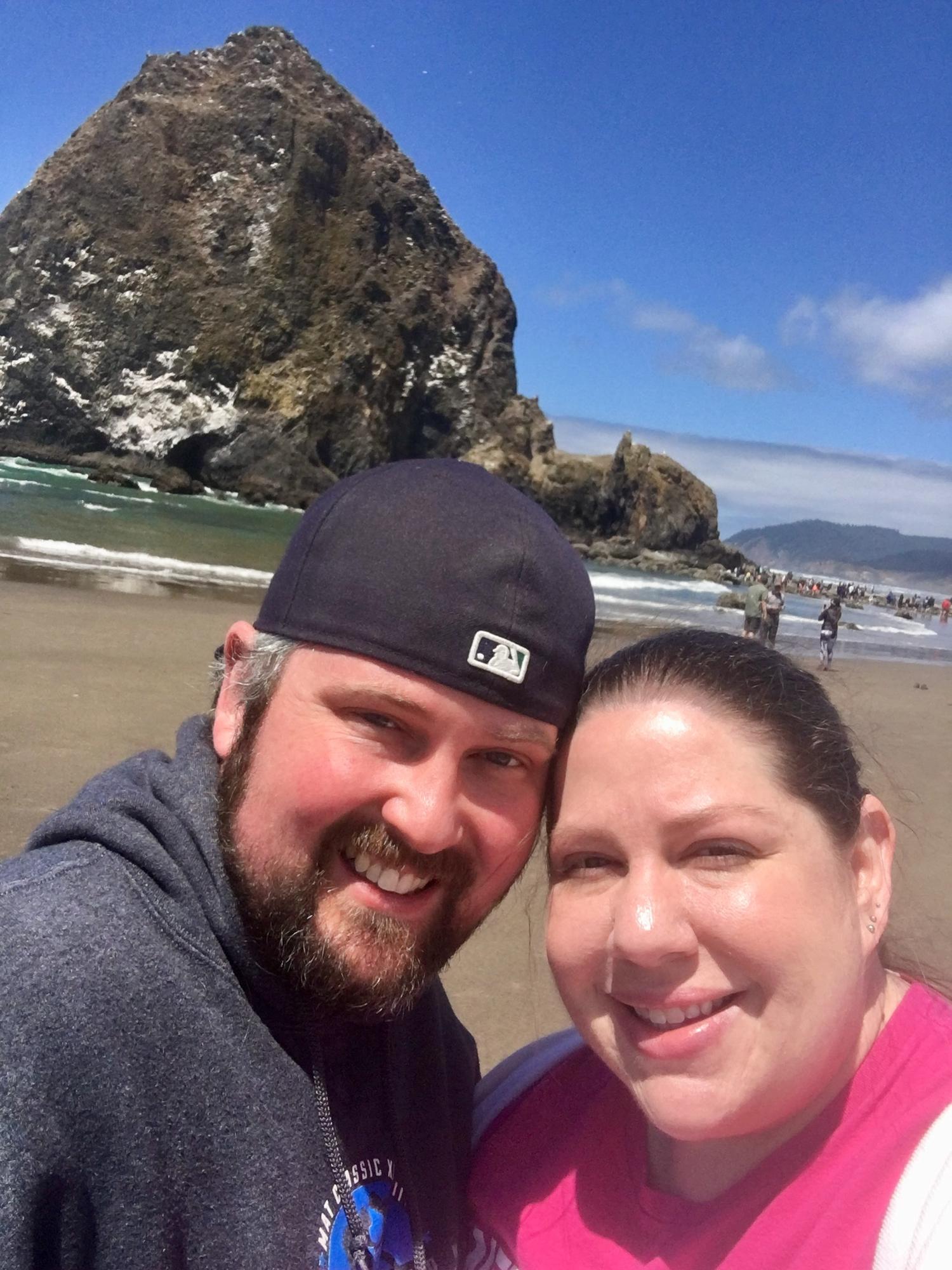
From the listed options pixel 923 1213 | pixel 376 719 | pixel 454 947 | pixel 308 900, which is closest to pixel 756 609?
pixel 454 947

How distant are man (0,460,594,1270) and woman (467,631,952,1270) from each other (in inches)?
6.3

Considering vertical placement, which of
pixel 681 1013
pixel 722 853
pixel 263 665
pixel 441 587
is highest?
pixel 441 587

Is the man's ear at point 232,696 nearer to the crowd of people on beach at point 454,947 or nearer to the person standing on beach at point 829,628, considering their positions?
the crowd of people on beach at point 454,947

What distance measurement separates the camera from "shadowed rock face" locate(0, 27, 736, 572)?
67062mm

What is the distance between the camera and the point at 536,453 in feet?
253

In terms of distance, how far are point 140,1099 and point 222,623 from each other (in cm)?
1225

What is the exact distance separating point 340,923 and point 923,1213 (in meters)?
0.88

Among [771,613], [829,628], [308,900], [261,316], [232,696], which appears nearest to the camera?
[308,900]

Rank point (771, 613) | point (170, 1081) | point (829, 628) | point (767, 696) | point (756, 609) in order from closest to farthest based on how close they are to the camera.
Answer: point (170, 1081), point (767, 696), point (756, 609), point (771, 613), point (829, 628)

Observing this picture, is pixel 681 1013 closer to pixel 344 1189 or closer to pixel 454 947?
pixel 454 947

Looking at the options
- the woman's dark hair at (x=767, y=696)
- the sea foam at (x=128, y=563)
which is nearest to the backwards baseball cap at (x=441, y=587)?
the woman's dark hair at (x=767, y=696)

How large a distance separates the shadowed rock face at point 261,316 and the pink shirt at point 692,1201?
205 ft

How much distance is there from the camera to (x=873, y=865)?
1.58 m

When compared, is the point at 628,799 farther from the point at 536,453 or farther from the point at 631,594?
the point at 536,453
